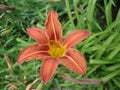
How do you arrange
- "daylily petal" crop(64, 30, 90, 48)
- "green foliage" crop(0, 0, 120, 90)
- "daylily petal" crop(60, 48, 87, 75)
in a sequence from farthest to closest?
"green foliage" crop(0, 0, 120, 90) < "daylily petal" crop(64, 30, 90, 48) < "daylily petal" crop(60, 48, 87, 75)

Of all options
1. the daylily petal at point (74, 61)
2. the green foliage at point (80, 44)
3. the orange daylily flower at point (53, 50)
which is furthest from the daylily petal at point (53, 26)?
the green foliage at point (80, 44)

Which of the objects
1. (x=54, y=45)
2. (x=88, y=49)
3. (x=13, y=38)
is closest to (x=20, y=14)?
(x=13, y=38)

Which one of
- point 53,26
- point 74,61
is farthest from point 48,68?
point 53,26

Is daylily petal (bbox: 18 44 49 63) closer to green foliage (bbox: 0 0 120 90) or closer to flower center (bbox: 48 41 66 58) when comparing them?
flower center (bbox: 48 41 66 58)

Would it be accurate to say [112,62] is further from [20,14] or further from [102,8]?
[20,14]

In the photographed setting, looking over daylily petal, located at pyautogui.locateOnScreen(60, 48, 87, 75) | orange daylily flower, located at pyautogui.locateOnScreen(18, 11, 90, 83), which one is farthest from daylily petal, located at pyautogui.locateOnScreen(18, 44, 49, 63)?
daylily petal, located at pyautogui.locateOnScreen(60, 48, 87, 75)

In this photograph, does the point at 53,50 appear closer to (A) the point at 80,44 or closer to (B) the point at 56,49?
(B) the point at 56,49
